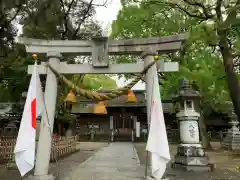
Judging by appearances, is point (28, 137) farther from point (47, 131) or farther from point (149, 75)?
point (149, 75)

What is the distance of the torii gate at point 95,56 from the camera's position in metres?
7.99

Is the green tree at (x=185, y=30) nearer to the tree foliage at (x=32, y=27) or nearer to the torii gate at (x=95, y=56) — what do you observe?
the tree foliage at (x=32, y=27)

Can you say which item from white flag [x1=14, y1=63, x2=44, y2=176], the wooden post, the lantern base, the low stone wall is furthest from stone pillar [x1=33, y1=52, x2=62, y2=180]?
the lantern base

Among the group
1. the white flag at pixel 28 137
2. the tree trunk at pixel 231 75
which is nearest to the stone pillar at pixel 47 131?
the white flag at pixel 28 137

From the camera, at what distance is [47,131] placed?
7969 millimetres

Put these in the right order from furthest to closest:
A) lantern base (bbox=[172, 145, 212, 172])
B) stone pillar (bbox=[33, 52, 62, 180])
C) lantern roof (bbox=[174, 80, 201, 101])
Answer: lantern roof (bbox=[174, 80, 201, 101]) < lantern base (bbox=[172, 145, 212, 172]) < stone pillar (bbox=[33, 52, 62, 180])

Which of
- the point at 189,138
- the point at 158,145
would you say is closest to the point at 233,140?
the point at 189,138

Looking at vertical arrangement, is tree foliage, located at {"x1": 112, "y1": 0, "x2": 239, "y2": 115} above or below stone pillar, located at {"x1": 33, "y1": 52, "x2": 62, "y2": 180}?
above

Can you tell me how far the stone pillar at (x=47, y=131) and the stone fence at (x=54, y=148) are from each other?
3.10m

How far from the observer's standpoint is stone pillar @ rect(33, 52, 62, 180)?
7840 millimetres

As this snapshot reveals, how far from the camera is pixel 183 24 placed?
14062mm

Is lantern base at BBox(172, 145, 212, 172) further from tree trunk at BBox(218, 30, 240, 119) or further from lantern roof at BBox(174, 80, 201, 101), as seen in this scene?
tree trunk at BBox(218, 30, 240, 119)

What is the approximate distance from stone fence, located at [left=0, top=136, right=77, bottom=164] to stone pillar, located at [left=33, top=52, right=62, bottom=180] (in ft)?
10.2

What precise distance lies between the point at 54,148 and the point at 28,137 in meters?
6.69
